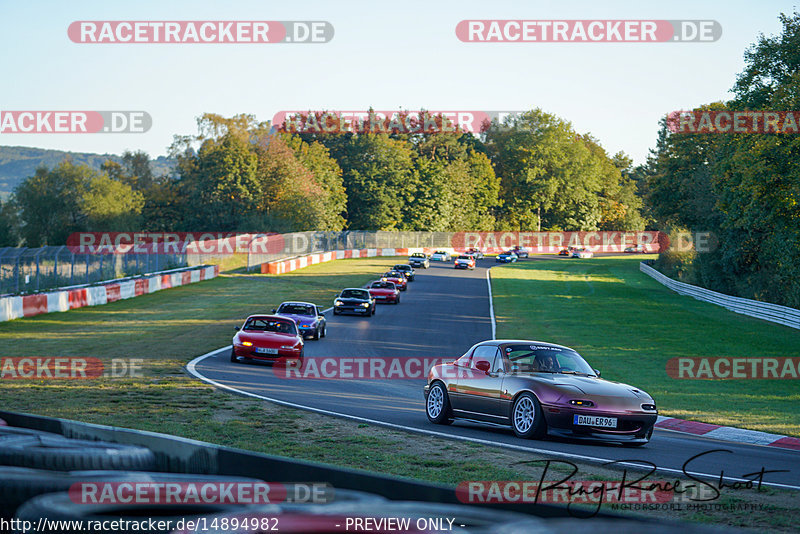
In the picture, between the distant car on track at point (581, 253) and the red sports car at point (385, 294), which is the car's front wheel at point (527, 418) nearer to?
the red sports car at point (385, 294)

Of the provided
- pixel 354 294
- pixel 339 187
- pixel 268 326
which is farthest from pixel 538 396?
pixel 339 187

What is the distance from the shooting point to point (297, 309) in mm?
28625

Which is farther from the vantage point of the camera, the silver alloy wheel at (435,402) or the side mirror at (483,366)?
the silver alloy wheel at (435,402)

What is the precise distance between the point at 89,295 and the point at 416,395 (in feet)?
74.4

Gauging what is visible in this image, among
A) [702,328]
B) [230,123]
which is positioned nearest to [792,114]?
[702,328]

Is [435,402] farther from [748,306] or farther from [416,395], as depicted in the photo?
[748,306]

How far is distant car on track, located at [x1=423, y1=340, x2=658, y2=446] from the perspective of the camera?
1124 cm

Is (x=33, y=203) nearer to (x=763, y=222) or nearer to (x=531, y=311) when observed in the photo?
(x=531, y=311)

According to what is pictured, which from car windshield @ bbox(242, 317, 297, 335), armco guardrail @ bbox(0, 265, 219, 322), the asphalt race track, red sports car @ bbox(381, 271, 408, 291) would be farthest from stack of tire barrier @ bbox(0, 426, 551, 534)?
red sports car @ bbox(381, 271, 408, 291)

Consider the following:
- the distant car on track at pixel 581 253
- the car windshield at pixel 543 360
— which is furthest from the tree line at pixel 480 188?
the car windshield at pixel 543 360

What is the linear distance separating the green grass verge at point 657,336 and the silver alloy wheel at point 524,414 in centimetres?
474

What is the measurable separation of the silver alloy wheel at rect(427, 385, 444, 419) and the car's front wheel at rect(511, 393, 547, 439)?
5.02ft

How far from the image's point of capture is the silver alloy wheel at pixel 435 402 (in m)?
13.3

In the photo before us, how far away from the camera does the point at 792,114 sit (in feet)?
90.4
